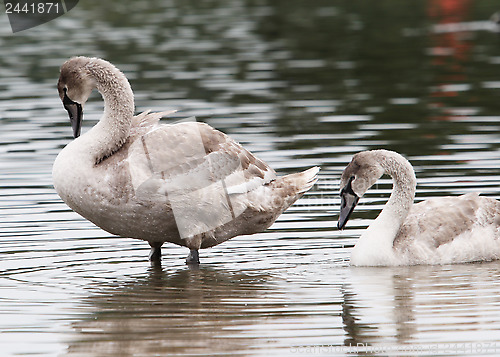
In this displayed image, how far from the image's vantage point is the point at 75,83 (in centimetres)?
1114

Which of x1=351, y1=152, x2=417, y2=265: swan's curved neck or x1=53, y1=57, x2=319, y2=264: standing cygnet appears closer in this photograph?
x1=53, y1=57, x2=319, y2=264: standing cygnet

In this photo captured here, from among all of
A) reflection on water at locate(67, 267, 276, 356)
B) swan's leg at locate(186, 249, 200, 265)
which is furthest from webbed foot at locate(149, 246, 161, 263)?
swan's leg at locate(186, 249, 200, 265)

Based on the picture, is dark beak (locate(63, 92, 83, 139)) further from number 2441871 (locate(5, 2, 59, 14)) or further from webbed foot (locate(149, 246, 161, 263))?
number 2441871 (locate(5, 2, 59, 14))

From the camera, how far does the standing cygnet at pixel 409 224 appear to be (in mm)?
11023

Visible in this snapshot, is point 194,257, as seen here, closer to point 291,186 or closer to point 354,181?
point 291,186

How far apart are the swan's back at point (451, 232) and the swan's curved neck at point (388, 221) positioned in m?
0.16

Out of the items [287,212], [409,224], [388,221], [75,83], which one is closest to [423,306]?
[388,221]

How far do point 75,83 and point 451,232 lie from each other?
401 centimetres

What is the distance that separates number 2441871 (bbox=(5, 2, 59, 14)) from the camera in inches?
1768

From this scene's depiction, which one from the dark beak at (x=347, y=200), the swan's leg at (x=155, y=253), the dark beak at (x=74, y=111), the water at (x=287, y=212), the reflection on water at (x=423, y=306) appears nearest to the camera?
the reflection on water at (x=423, y=306)

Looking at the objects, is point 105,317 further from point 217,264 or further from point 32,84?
point 32,84

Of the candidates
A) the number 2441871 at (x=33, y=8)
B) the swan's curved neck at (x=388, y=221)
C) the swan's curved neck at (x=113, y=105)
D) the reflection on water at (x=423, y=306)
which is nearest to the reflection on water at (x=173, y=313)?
the reflection on water at (x=423, y=306)

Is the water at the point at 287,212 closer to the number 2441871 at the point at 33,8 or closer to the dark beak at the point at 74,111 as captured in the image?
the dark beak at the point at 74,111

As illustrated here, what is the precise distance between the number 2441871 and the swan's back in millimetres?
34866
